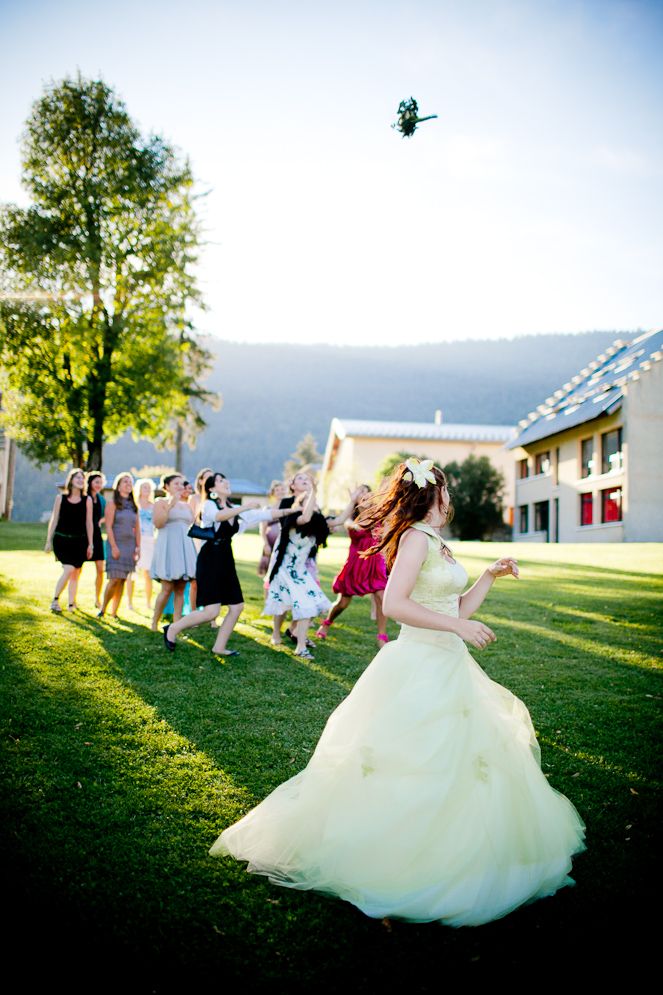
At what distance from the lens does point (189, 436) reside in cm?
3828

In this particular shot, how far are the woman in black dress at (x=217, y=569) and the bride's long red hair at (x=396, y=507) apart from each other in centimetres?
383

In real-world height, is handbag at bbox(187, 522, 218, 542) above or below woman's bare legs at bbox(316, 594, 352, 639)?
above

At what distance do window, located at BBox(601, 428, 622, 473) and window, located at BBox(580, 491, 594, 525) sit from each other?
204cm

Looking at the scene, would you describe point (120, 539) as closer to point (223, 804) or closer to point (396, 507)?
point (223, 804)

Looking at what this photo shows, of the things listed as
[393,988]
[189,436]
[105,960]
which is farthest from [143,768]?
[189,436]

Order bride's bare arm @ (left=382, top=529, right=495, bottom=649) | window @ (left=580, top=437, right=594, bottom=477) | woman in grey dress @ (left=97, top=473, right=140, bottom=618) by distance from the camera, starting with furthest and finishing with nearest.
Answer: window @ (left=580, top=437, right=594, bottom=477)
woman in grey dress @ (left=97, top=473, right=140, bottom=618)
bride's bare arm @ (left=382, top=529, right=495, bottom=649)

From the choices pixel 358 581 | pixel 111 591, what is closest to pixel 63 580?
pixel 111 591

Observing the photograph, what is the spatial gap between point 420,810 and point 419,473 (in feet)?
5.59

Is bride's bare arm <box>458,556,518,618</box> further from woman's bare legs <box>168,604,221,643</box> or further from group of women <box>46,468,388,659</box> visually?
woman's bare legs <box>168,604,221,643</box>

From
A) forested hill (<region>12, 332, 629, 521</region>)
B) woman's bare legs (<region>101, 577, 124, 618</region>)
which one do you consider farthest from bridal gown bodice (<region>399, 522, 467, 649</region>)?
forested hill (<region>12, 332, 629, 521</region>)

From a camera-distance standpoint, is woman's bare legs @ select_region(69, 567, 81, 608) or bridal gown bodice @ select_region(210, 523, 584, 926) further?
woman's bare legs @ select_region(69, 567, 81, 608)

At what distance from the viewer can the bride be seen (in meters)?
2.94

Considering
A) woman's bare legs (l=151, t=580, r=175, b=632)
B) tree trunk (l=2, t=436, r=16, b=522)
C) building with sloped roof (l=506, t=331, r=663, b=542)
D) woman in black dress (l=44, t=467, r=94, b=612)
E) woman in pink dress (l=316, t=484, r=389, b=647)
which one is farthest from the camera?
tree trunk (l=2, t=436, r=16, b=522)

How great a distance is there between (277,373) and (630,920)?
6946 inches
